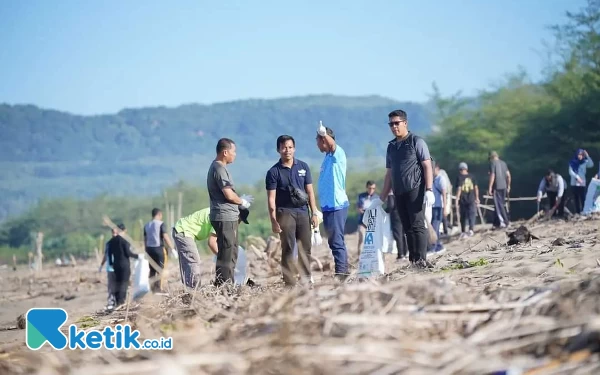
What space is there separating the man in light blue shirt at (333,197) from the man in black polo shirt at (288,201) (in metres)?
0.27

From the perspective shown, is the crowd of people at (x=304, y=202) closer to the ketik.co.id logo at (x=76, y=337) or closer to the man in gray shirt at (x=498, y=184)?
the ketik.co.id logo at (x=76, y=337)

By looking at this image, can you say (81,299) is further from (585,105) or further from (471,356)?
(585,105)

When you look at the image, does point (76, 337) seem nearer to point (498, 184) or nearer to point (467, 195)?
point (467, 195)

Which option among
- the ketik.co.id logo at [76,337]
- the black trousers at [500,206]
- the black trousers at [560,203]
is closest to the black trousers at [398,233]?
the black trousers at [500,206]

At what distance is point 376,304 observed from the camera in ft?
17.0

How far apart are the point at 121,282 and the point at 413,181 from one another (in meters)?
6.35

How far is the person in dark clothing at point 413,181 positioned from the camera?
951 centimetres

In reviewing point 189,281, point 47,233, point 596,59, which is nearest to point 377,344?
point 189,281

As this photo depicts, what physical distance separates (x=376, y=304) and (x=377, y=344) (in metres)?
0.54

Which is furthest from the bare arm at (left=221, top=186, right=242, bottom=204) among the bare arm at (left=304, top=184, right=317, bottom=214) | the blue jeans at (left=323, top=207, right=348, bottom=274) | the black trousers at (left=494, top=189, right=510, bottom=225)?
the black trousers at (left=494, top=189, right=510, bottom=225)

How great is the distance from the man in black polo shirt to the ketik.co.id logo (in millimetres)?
2942

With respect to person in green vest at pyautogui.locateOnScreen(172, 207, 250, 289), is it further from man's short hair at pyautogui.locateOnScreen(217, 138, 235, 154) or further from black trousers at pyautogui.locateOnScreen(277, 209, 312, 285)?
man's short hair at pyautogui.locateOnScreen(217, 138, 235, 154)

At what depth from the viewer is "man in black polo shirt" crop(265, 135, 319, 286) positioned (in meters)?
9.53

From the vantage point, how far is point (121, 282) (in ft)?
46.9
